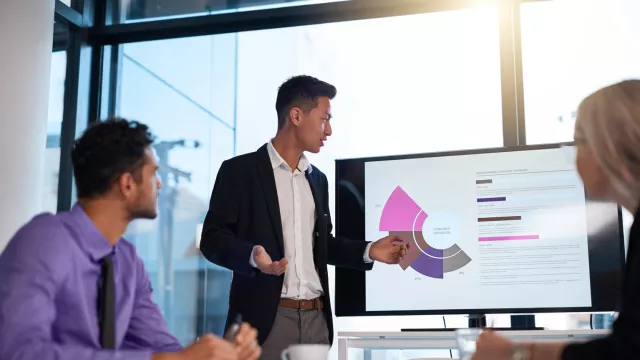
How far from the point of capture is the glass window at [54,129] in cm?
433

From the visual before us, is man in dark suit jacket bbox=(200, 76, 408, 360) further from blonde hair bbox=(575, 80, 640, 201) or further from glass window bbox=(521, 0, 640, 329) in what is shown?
blonde hair bbox=(575, 80, 640, 201)

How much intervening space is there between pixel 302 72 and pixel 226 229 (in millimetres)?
1531

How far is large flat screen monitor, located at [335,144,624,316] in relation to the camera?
3.21 metres

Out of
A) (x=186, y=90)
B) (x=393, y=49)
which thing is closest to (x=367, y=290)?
(x=393, y=49)

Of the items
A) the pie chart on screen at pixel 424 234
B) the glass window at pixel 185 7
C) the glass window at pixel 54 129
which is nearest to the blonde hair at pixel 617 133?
the pie chart on screen at pixel 424 234

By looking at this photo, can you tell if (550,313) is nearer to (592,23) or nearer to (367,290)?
(367,290)

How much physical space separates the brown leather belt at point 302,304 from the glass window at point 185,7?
1918mm

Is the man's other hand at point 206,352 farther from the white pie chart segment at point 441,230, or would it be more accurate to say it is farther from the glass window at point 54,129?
the glass window at point 54,129

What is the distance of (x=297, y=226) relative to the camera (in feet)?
10.1

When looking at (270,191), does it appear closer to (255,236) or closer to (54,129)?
(255,236)

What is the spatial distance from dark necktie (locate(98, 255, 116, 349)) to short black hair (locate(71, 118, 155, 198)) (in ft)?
0.67

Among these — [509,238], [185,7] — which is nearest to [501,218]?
[509,238]

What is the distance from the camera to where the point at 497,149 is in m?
3.41

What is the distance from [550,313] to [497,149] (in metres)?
0.76
